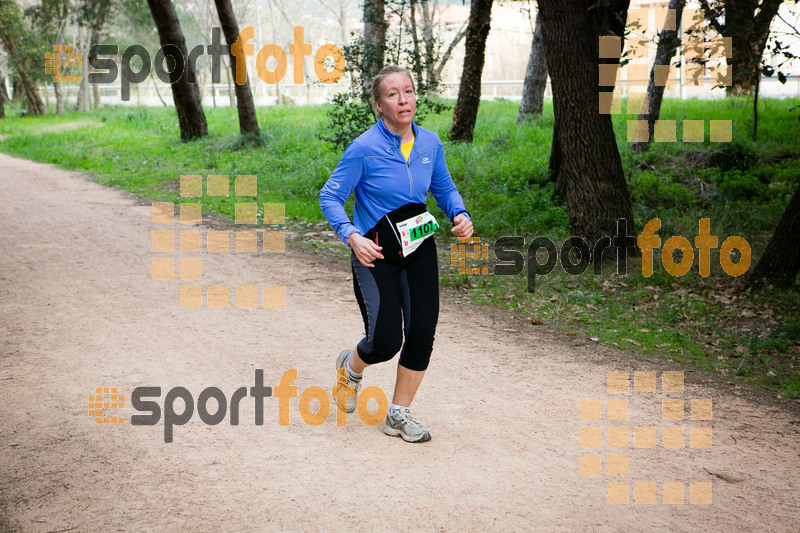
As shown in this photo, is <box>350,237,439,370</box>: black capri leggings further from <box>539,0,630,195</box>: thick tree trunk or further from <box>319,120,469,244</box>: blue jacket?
<box>539,0,630,195</box>: thick tree trunk

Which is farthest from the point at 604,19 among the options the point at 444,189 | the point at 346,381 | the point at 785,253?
the point at 346,381

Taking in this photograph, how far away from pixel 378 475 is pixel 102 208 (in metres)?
10.4

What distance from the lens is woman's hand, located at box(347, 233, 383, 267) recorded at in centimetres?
401

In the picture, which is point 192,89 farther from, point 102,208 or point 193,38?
point 193,38

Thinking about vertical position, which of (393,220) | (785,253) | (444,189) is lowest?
(785,253)

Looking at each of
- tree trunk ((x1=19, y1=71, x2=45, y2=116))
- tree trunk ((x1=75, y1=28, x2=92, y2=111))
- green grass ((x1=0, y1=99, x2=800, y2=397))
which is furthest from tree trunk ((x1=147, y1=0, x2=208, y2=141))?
tree trunk ((x1=75, y1=28, x2=92, y2=111))

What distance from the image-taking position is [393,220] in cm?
419

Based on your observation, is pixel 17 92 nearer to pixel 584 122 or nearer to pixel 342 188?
pixel 584 122

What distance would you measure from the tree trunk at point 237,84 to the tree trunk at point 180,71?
64.9 inches

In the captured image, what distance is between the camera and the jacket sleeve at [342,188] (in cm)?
412

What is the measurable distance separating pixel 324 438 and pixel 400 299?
1026mm

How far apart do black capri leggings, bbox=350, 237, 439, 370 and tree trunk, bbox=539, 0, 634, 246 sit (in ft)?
16.3

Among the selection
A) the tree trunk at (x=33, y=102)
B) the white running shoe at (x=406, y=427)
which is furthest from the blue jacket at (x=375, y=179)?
the tree trunk at (x=33, y=102)

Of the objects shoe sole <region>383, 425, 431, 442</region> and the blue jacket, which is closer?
the blue jacket
